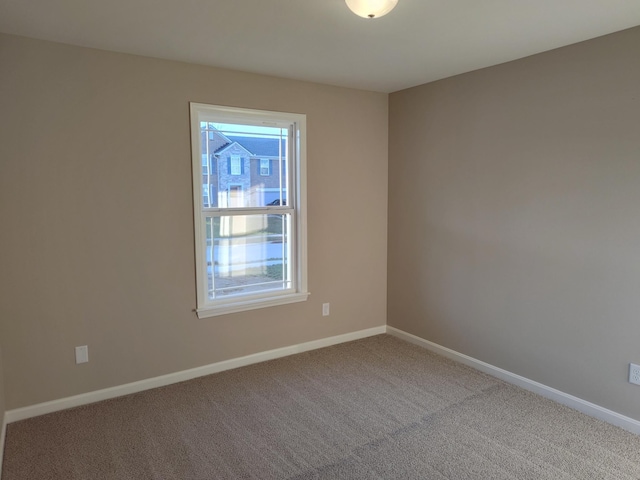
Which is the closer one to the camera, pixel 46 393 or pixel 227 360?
pixel 46 393

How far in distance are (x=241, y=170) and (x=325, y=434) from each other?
2.04 metres

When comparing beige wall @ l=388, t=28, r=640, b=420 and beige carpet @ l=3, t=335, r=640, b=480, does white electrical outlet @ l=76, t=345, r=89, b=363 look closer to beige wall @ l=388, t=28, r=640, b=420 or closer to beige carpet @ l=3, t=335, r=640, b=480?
beige carpet @ l=3, t=335, r=640, b=480

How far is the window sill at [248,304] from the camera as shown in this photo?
3.31 metres

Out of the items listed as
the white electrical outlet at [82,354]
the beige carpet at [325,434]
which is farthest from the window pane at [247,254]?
the white electrical outlet at [82,354]

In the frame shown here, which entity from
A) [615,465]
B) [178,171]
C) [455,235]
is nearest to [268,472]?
[615,465]

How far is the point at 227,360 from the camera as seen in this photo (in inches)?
136

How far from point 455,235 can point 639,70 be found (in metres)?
1.63

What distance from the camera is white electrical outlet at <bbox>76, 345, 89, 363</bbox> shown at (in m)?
2.86

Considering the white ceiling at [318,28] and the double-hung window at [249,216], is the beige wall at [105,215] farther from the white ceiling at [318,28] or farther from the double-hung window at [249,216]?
the white ceiling at [318,28]

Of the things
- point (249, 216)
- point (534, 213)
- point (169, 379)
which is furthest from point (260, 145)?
point (534, 213)

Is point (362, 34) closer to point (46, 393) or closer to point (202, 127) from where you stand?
point (202, 127)

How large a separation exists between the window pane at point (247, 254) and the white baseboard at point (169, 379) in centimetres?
55

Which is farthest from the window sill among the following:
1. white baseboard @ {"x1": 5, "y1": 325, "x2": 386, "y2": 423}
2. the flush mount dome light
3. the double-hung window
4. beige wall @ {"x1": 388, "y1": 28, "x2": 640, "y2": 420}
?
the flush mount dome light

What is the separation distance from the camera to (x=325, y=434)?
8.38ft
